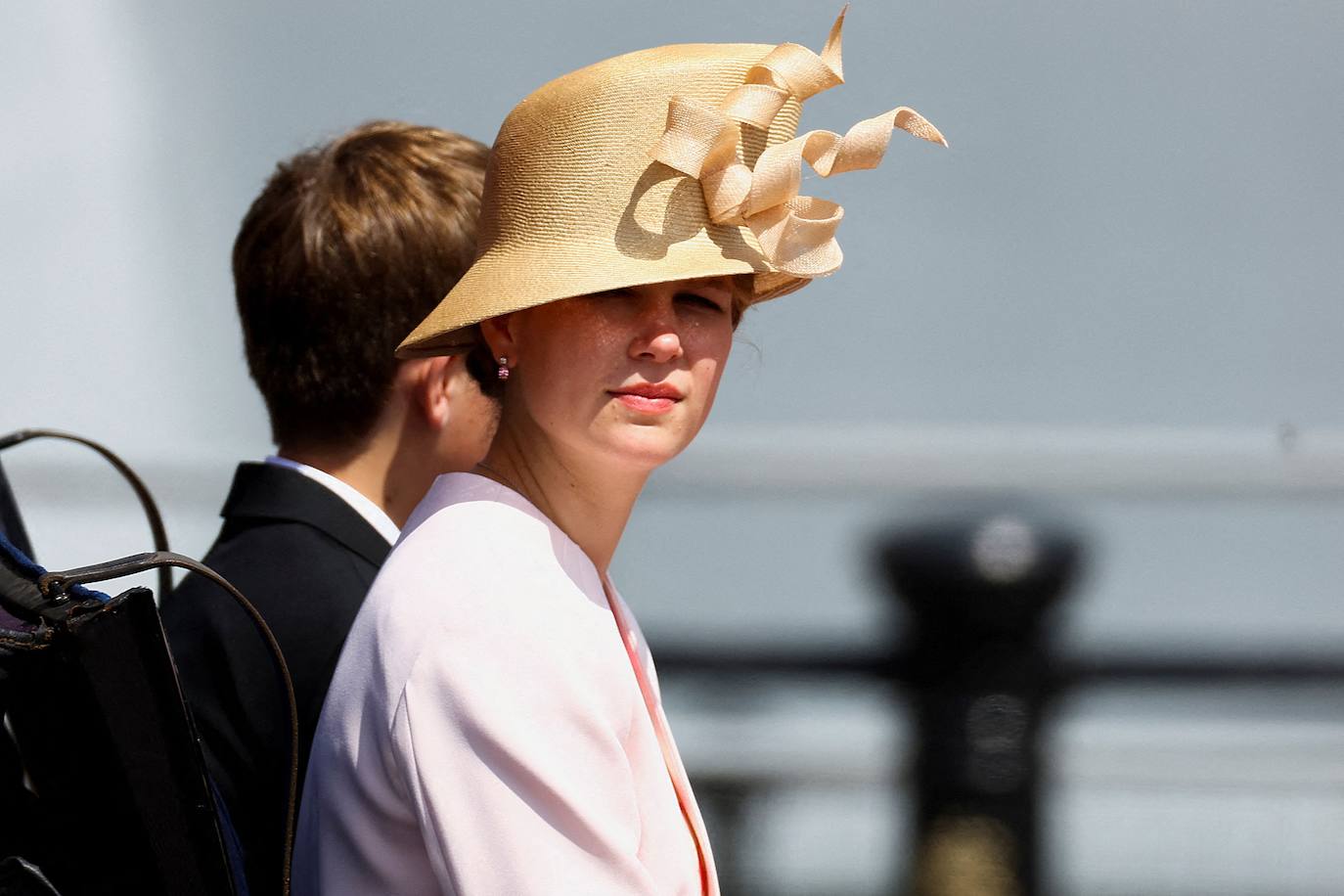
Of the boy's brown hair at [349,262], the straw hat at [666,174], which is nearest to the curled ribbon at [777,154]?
the straw hat at [666,174]

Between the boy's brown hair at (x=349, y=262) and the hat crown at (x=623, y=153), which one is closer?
the hat crown at (x=623, y=153)

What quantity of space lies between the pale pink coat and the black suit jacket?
0.85ft

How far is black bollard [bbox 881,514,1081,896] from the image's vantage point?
11.1 feet

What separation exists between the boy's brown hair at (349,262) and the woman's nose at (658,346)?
→ 44 centimetres

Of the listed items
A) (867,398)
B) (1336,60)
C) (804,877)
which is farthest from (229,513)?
(1336,60)

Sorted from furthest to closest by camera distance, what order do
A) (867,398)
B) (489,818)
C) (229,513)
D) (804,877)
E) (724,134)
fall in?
(867,398) → (804,877) → (229,513) → (724,134) → (489,818)

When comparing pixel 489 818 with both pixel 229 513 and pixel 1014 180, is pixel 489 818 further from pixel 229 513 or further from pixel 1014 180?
pixel 1014 180

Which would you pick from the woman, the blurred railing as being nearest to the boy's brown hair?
the woman

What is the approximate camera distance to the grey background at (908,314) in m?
3.58

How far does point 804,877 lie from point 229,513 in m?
2.23

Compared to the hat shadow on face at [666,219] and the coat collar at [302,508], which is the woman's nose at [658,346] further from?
the coat collar at [302,508]

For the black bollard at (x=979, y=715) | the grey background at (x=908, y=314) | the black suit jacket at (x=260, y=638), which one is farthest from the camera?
the grey background at (x=908, y=314)

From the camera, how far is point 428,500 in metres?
1.15

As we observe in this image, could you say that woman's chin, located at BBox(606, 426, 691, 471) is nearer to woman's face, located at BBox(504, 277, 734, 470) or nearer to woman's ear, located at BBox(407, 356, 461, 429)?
woman's face, located at BBox(504, 277, 734, 470)
